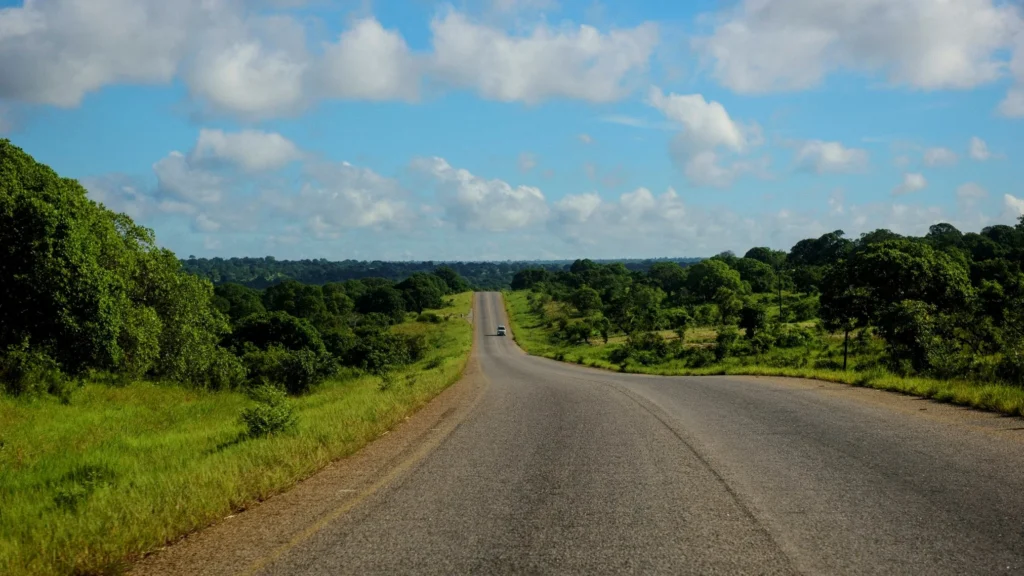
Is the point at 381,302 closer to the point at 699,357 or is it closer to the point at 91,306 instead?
the point at 699,357

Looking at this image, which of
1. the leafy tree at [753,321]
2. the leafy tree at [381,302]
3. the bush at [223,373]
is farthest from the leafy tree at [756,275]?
the bush at [223,373]

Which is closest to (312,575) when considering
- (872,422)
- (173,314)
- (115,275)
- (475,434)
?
(475,434)

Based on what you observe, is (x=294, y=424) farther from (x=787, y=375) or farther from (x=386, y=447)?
(x=787, y=375)

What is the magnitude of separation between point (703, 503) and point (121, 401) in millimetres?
19394

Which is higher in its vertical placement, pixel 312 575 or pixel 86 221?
pixel 86 221

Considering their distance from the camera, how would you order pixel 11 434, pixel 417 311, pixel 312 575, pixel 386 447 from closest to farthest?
pixel 312 575, pixel 386 447, pixel 11 434, pixel 417 311

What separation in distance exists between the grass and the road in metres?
1.51

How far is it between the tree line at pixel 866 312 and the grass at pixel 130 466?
14394 millimetres

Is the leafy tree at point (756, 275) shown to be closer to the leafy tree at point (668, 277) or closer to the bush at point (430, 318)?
the leafy tree at point (668, 277)

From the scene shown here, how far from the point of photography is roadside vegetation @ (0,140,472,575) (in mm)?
6812

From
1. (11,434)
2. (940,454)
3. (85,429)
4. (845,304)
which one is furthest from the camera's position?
(845,304)

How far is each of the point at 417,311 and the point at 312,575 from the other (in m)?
123

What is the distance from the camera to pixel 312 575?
5.07 meters

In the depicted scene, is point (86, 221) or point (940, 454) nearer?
point (940, 454)
